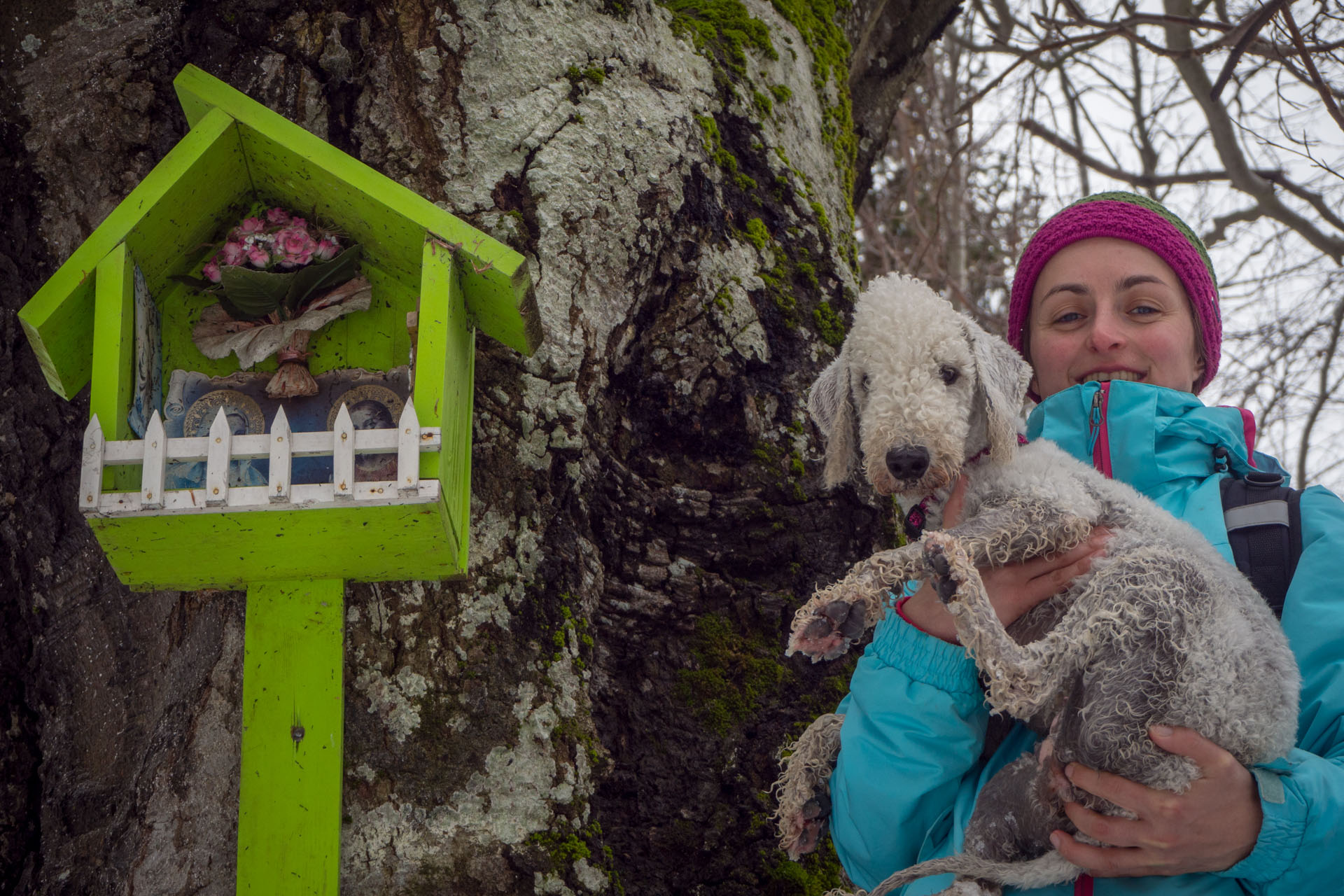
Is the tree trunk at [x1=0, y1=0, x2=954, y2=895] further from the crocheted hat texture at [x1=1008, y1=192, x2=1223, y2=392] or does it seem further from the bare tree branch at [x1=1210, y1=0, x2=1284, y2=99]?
the bare tree branch at [x1=1210, y1=0, x2=1284, y2=99]

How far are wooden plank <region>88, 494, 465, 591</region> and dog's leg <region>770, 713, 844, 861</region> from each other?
37.6 inches

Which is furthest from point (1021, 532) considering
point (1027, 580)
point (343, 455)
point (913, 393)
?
point (343, 455)

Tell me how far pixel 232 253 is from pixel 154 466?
59cm

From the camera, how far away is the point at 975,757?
79.4 inches

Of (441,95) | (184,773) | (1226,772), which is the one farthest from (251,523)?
(1226,772)

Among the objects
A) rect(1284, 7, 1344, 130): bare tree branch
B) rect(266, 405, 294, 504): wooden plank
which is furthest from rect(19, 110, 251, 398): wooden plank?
rect(1284, 7, 1344, 130): bare tree branch

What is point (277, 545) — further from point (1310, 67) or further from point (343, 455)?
point (1310, 67)

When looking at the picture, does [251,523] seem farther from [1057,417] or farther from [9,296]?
[1057,417]

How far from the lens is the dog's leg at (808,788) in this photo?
2154 mm

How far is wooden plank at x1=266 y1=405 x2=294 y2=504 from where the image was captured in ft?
5.57

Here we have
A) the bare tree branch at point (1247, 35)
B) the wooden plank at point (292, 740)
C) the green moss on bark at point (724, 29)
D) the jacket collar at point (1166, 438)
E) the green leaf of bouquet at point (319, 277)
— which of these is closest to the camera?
the wooden plank at point (292, 740)

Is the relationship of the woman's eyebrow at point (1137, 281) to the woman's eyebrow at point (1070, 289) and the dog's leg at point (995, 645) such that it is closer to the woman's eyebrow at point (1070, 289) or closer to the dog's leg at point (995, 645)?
the woman's eyebrow at point (1070, 289)

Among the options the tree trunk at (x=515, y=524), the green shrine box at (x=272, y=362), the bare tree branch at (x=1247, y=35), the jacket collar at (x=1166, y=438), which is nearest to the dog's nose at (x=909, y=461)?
the tree trunk at (x=515, y=524)

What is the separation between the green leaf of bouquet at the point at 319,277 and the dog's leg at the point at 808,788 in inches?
62.0
